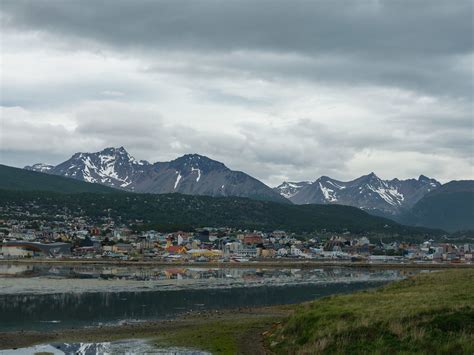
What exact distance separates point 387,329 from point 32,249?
132821mm

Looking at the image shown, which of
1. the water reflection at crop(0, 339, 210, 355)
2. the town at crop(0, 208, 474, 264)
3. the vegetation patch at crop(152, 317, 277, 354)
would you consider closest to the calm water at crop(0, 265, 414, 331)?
the vegetation patch at crop(152, 317, 277, 354)

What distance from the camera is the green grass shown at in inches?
851

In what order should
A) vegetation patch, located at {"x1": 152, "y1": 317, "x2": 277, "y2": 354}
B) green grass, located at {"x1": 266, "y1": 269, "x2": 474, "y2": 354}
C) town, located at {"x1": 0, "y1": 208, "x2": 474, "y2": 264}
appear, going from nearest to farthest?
green grass, located at {"x1": 266, "y1": 269, "x2": 474, "y2": 354} → vegetation patch, located at {"x1": 152, "y1": 317, "x2": 277, "y2": 354} → town, located at {"x1": 0, "y1": 208, "x2": 474, "y2": 264}

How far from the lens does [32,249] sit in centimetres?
14388

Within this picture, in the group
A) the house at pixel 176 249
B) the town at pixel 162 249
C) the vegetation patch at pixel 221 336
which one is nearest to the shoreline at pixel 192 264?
Result: the town at pixel 162 249

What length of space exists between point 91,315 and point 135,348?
15.9 meters

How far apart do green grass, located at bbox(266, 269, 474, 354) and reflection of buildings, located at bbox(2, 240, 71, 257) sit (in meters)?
121

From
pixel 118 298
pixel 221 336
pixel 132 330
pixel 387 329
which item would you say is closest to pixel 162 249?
pixel 118 298

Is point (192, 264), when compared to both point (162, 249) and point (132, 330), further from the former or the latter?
point (132, 330)

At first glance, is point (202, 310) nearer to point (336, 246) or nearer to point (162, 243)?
point (162, 243)

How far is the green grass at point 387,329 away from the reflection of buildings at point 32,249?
121433 millimetres

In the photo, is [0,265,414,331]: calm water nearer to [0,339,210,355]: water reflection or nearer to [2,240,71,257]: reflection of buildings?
[0,339,210,355]: water reflection

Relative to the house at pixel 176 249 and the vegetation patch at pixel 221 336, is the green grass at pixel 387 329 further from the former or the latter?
the house at pixel 176 249

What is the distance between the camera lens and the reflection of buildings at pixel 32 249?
13875 centimetres
